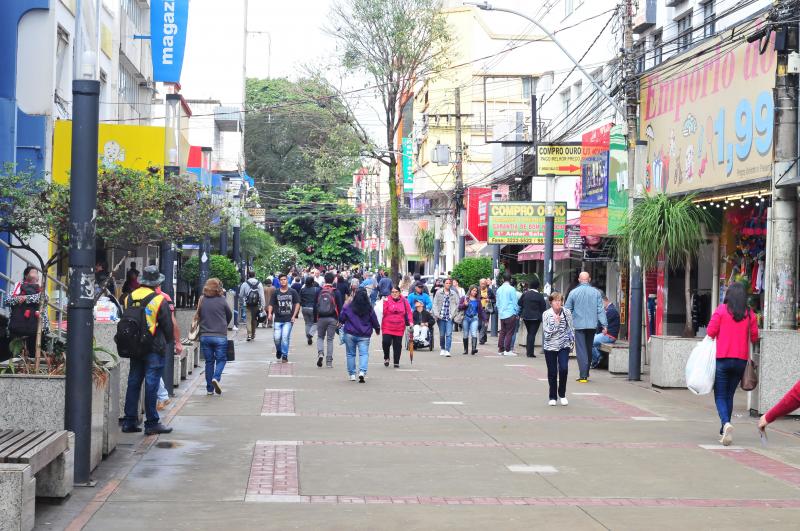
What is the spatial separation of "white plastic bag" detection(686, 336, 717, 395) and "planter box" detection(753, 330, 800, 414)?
2.20 meters

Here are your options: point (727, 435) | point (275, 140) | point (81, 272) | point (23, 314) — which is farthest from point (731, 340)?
point (275, 140)

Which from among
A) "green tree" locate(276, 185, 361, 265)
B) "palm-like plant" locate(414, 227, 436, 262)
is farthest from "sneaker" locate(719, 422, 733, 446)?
"green tree" locate(276, 185, 361, 265)

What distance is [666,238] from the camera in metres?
19.7

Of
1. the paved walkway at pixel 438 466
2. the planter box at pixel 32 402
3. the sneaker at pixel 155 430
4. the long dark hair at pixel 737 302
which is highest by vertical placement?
the long dark hair at pixel 737 302

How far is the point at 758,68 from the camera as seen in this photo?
17922mm

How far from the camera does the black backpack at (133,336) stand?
11984 millimetres

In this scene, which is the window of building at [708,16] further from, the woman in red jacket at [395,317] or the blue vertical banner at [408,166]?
the blue vertical banner at [408,166]

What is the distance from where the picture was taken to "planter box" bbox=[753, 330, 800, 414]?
1447cm

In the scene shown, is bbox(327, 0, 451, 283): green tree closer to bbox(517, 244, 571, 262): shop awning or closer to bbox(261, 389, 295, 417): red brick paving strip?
bbox(517, 244, 571, 262): shop awning

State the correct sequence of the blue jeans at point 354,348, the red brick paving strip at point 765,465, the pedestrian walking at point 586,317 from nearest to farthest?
the red brick paving strip at point 765,465 < the blue jeans at point 354,348 < the pedestrian walking at point 586,317

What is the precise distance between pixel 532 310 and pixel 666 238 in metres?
6.65

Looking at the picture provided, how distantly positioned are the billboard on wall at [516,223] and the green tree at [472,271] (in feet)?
21.3

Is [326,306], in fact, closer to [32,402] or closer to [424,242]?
[32,402]

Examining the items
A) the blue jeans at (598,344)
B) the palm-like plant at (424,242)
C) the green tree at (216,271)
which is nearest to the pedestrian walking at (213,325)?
the blue jeans at (598,344)
